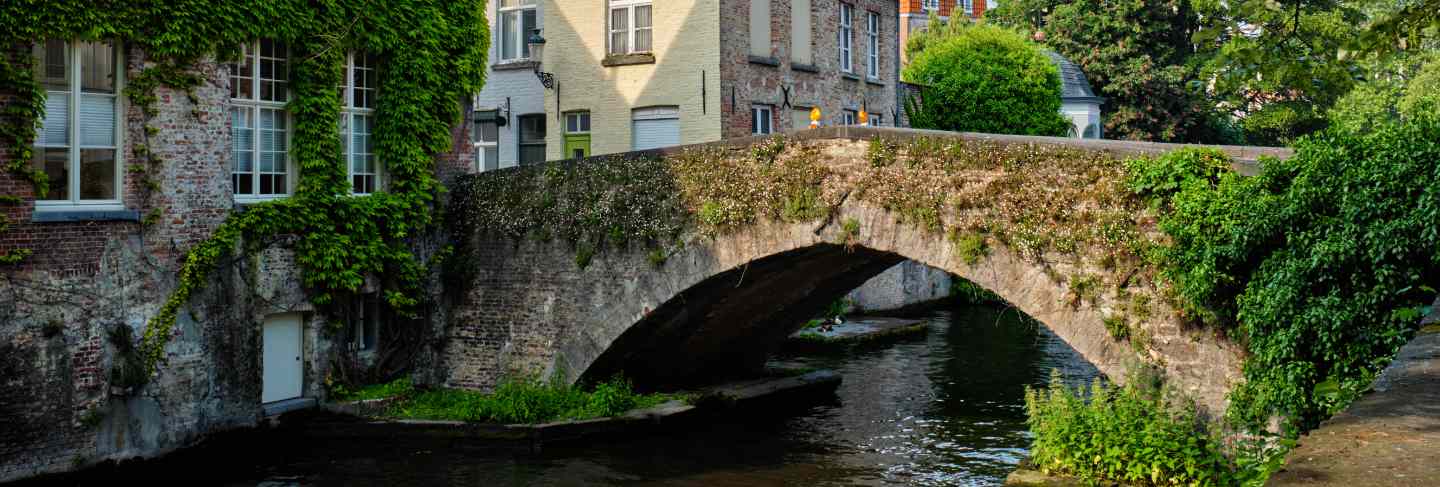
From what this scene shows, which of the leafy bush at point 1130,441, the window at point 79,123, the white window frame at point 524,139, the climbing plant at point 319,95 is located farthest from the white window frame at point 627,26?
the leafy bush at point 1130,441

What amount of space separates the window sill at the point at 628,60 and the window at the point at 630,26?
161mm

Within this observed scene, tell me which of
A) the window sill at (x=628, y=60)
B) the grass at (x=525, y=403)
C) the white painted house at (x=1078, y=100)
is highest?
the white painted house at (x=1078, y=100)

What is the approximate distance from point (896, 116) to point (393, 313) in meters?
13.8

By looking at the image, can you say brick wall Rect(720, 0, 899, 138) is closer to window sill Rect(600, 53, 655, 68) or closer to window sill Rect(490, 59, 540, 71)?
window sill Rect(600, 53, 655, 68)

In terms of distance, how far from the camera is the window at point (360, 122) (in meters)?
15.7

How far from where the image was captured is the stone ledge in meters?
12.7

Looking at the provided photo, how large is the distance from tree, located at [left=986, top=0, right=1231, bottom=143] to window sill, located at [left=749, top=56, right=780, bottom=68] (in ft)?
61.2

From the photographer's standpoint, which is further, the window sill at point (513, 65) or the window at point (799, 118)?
the window at point (799, 118)

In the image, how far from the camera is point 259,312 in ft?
48.2

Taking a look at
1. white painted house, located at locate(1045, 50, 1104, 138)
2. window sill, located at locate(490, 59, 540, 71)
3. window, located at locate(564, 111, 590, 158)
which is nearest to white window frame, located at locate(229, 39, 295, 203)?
window, located at locate(564, 111, 590, 158)

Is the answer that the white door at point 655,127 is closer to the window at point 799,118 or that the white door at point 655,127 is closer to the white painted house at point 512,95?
the white painted house at point 512,95

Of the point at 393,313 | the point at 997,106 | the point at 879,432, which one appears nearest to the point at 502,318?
the point at 393,313

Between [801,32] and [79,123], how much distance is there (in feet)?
42.6

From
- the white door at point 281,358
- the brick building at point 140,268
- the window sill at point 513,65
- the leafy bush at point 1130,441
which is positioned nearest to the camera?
the leafy bush at point 1130,441
